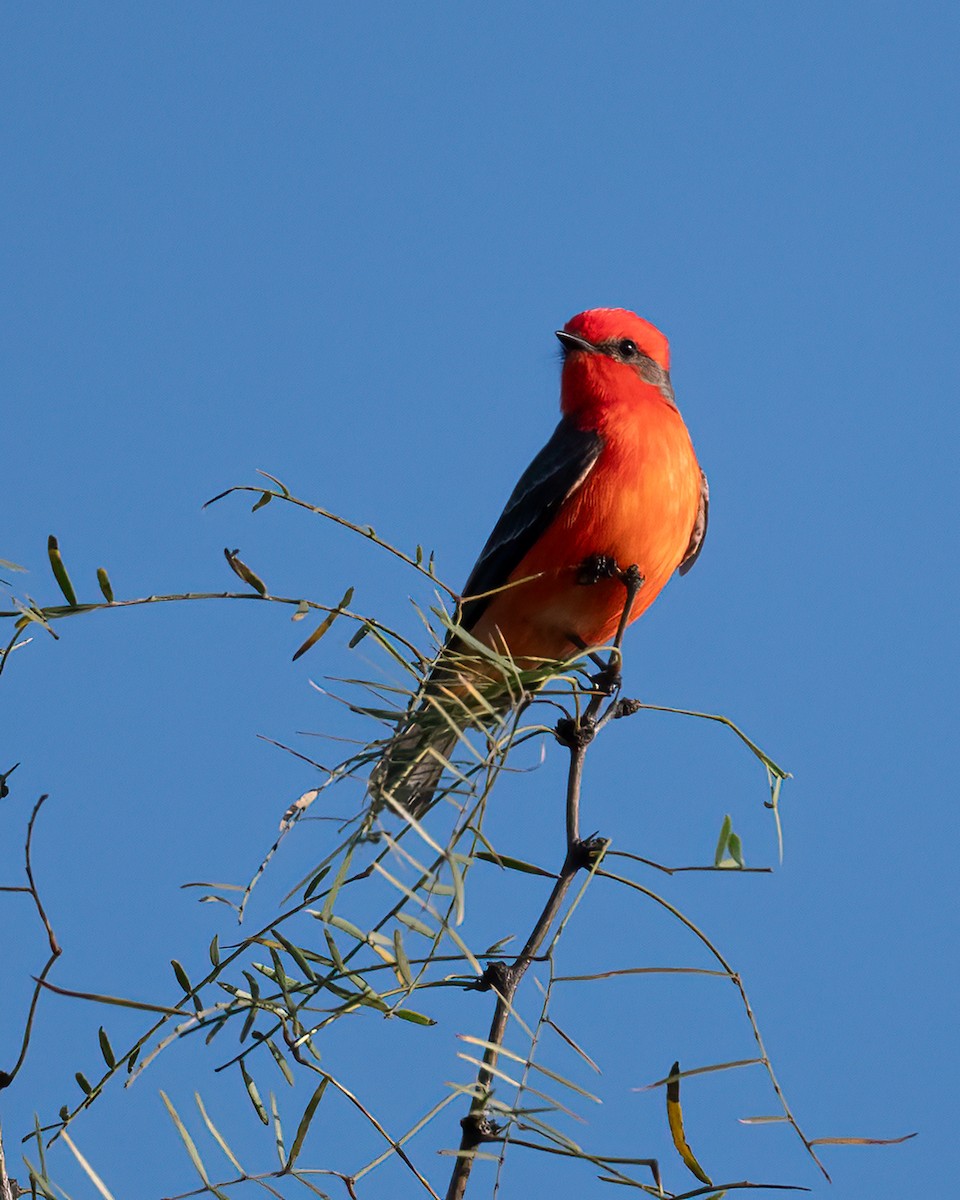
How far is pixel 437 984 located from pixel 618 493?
275 centimetres

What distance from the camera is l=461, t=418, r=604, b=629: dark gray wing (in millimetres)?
4586

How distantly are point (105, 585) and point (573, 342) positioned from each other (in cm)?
360

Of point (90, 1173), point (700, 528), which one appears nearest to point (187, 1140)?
point (90, 1173)

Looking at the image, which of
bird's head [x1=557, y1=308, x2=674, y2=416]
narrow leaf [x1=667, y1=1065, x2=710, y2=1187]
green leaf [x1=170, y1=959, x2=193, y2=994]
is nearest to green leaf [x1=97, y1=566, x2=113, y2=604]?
green leaf [x1=170, y1=959, x2=193, y2=994]

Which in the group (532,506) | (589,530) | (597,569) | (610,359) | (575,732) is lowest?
(575,732)

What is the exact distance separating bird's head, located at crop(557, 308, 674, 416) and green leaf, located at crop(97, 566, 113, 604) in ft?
10.5

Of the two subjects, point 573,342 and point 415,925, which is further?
point 573,342

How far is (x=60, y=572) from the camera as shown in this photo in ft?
6.83

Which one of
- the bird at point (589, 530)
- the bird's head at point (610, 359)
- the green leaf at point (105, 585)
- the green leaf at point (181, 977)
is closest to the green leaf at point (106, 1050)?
the green leaf at point (181, 977)

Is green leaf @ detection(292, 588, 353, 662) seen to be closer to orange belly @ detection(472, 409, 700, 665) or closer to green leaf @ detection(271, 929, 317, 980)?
green leaf @ detection(271, 929, 317, 980)

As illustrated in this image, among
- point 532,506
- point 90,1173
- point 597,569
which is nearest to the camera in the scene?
point 90,1173

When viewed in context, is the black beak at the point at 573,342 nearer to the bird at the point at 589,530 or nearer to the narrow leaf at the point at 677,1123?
the bird at the point at 589,530

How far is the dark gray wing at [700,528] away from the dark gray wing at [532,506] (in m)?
0.61

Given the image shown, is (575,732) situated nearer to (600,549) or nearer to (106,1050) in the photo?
(106,1050)
